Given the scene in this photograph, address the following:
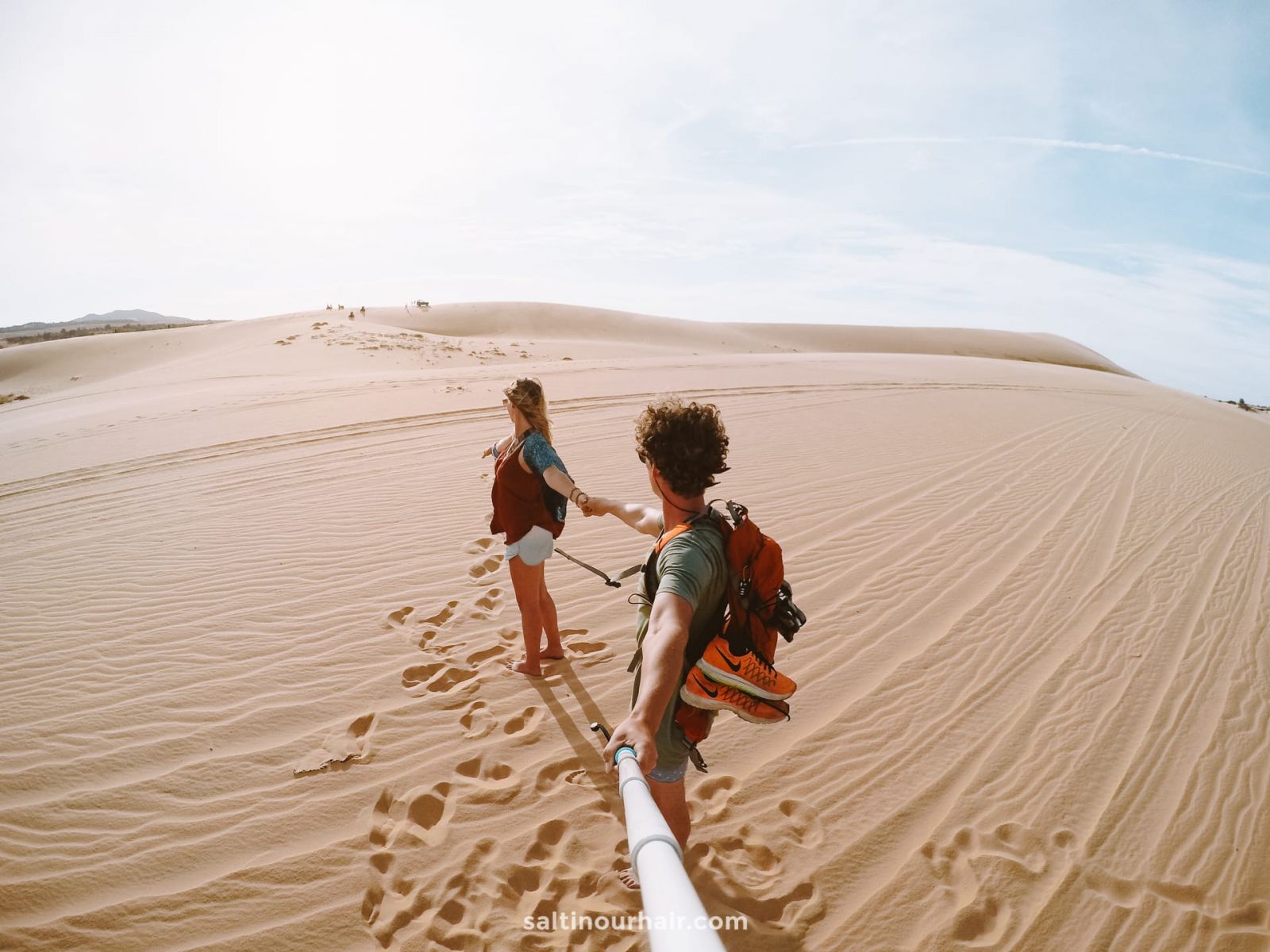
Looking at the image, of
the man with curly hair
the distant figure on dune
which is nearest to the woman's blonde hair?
the distant figure on dune

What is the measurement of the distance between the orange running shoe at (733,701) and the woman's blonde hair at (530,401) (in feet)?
5.93

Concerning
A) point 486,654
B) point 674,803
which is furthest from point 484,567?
point 674,803

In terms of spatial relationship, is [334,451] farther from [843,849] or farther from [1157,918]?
[1157,918]

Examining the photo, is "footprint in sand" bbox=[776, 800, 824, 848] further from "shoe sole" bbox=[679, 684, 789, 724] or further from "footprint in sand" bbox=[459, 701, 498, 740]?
"footprint in sand" bbox=[459, 701, 498, 740]

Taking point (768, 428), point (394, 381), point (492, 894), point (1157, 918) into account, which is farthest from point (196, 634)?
point (394, 381)

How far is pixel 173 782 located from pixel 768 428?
9183 millimetres

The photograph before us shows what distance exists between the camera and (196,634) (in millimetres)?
4336

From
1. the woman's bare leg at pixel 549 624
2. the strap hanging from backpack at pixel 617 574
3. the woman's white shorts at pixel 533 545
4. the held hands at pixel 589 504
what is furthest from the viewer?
the woman's bare leg at pixel 549 624

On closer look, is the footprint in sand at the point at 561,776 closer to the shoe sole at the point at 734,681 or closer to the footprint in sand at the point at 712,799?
the footprint in sand at the point at 712,799

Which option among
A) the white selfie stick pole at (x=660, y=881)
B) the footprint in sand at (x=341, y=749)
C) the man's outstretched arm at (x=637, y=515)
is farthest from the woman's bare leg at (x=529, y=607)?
the white selfie stick pole at (x=660, y=881)

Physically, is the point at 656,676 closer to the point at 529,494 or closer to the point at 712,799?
the point at 712,799

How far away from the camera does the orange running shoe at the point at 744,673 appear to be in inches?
71.5

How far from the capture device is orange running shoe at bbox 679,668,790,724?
1.84 m

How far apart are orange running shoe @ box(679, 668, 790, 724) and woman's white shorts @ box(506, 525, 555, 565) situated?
1787mm
